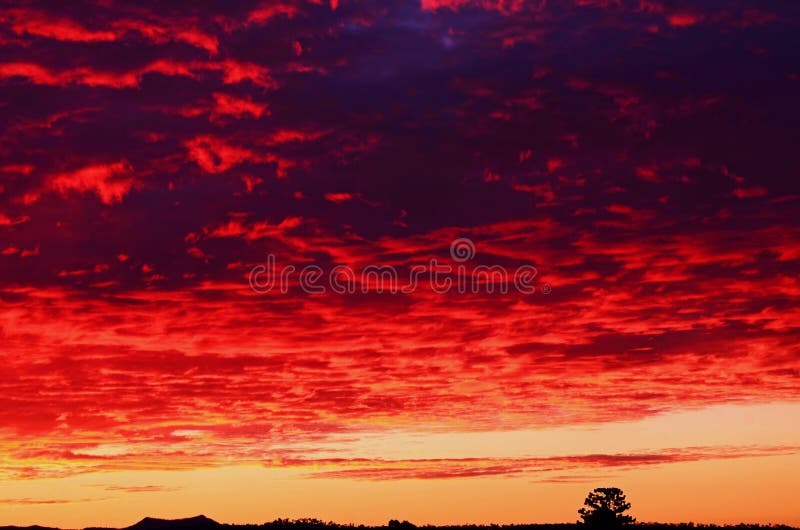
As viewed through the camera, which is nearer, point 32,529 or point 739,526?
point 739,526

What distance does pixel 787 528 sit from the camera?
356 ft

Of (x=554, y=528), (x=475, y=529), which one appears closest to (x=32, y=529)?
(x=475, y=529)

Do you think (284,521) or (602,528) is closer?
(602,528)

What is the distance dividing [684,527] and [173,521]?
55687 millimetres

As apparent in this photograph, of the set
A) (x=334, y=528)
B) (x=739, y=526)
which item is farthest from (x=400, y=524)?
(x=739, y=526)

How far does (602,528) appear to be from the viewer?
285 ft

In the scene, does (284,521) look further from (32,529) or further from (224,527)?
(32,529)

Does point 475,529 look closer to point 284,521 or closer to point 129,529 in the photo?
point 284,521

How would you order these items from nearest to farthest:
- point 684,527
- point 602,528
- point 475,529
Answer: point 602,528
point 684,527
point 475,529

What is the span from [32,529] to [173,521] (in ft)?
75.0

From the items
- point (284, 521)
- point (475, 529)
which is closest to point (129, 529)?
point (284, 521)

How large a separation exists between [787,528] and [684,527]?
12020 millimetres

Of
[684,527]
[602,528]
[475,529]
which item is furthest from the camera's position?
[475,529]

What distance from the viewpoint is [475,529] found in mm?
116875
